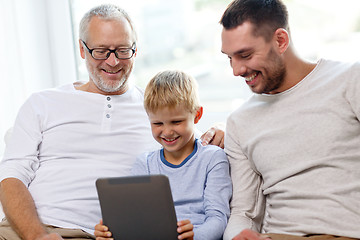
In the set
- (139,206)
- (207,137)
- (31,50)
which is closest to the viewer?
(139,206)

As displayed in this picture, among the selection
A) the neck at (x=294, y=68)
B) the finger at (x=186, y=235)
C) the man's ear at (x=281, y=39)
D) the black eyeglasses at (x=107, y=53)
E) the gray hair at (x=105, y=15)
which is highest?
the gray hair at (x=105, y=15)

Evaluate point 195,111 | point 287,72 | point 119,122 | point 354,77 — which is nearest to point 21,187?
point 119,122

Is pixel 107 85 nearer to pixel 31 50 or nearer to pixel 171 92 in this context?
pixel 171 92

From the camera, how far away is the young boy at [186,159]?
1.70 meters

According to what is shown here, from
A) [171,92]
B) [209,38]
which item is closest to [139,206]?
[171,92]

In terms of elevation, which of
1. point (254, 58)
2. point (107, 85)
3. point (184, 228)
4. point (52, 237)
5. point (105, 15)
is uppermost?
point (105, 15)

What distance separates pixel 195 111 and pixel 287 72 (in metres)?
0.35

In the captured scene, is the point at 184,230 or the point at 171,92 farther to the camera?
the point at 171,92

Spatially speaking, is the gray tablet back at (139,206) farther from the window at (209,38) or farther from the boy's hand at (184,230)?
the window at (209,38)

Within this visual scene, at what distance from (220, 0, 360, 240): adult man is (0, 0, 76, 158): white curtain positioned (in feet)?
4.81

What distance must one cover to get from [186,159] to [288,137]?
37 centimetres

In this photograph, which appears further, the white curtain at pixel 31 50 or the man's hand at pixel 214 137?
the white curtain at pixel 31 50

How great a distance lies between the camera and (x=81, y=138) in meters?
2.01

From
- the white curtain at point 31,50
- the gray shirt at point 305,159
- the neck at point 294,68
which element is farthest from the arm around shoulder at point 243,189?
the white curtain at point 31,50
